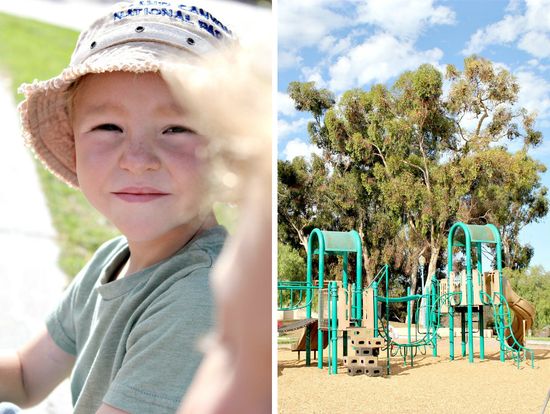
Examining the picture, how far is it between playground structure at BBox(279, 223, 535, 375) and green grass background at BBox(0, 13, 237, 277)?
1974mm

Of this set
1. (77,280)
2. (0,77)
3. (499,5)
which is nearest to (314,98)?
(499,5)

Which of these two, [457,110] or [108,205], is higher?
[457,110]

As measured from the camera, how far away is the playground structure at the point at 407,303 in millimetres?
3590

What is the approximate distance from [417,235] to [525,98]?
3.44 feet

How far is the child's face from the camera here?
2.44 feet

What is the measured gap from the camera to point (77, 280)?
0.96 meters

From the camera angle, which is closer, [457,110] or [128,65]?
[128,65]

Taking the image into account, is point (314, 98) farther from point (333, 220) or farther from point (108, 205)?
point (108, 205)

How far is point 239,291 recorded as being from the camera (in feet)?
1.37

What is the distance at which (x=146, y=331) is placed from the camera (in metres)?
0.71

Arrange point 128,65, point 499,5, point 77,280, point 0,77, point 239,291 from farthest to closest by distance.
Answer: point 499,5, point 0,77, point 77,280, point 128,65, point 239,291

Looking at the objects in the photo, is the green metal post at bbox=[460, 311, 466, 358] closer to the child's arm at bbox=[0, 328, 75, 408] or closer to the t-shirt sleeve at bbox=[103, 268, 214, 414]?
the child's arm at bbox=[0, 328, 75, 408]

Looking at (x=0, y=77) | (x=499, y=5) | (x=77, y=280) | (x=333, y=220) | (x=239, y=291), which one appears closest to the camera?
(x=239, y=291)

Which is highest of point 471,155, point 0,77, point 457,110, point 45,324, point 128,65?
point 457,110
